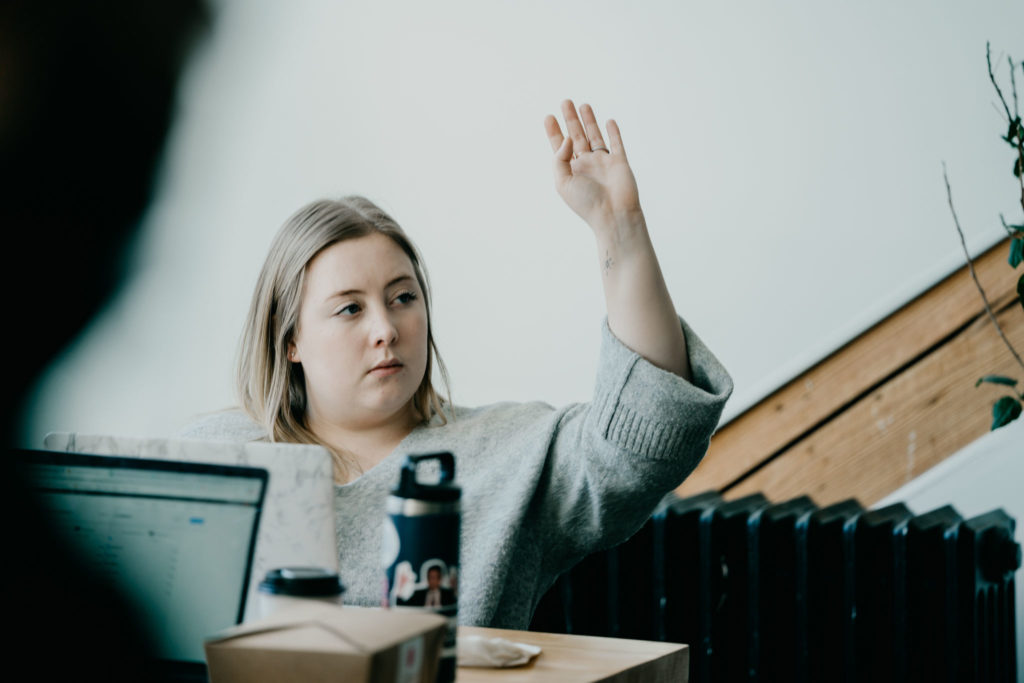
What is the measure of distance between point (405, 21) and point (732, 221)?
98 centimetres

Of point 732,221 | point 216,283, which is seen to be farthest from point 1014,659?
point 216,283

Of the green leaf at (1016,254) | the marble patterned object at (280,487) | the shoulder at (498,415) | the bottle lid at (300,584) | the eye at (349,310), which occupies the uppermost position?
the green leaf at (1016,254)

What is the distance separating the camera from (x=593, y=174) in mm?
1293

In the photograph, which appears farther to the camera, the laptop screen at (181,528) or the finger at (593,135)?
the finger at (593,135)

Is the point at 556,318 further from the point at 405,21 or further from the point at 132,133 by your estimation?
the point at 132,133

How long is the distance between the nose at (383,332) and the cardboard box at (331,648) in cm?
71

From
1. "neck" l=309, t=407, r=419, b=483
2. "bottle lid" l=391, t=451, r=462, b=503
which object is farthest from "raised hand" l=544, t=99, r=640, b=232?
"bottle lid" l=391, t=451, r=462, b=503

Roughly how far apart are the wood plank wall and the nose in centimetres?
110

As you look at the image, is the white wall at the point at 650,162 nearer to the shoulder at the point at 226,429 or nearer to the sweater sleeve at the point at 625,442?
the shoulder at the point at 226,429

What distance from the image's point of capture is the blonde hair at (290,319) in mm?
1481

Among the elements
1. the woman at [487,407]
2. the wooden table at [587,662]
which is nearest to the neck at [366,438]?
the woman at [487,407]

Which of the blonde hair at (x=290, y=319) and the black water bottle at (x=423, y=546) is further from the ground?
the blonde hair at (x=290, y=319)

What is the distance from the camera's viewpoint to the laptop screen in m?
0.79

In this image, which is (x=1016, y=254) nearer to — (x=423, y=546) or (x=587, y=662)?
(x=587, y=662)
